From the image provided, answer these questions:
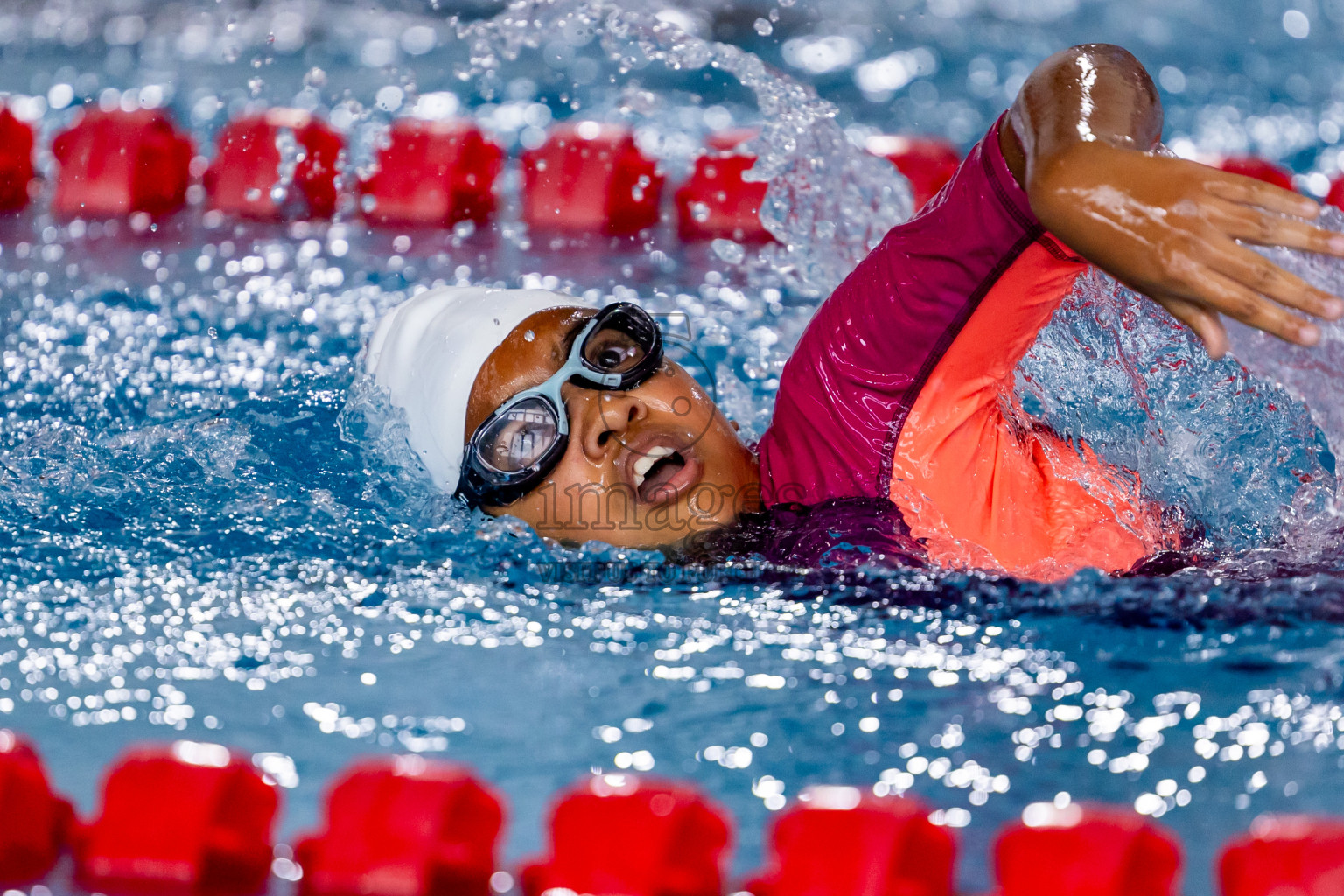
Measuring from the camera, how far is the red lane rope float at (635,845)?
3.77 feet

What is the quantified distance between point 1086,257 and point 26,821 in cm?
114

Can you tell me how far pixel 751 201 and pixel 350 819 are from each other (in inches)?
68.2

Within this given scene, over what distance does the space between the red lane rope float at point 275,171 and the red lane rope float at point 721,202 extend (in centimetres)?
78

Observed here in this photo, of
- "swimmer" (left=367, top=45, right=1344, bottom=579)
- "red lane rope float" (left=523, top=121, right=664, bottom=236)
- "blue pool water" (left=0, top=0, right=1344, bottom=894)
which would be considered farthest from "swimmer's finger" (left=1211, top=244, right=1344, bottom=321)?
"red lane rope float" (left=523, top=121, right=664, bottom=236)

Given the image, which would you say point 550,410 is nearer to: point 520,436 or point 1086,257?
point 520,436

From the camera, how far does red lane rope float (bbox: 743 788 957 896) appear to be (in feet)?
3.64

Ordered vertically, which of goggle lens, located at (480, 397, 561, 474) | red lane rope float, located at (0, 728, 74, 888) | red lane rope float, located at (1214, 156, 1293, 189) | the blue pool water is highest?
red lane rope float, located at (1214, 156, 1293, 189)

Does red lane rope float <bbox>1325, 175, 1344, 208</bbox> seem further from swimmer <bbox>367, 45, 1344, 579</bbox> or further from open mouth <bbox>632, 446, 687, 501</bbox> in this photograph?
open mouth <bbox>632, 446, 687, 501</bbox>

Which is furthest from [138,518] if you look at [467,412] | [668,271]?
[668,271]

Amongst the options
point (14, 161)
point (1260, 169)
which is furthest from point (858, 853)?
point (14, 161)

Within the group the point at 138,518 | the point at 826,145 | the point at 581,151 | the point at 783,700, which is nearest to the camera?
the point at 783,700

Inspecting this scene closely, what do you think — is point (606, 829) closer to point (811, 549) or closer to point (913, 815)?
point (913, 815)

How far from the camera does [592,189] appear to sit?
2.63 meters

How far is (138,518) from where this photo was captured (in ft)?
5.64
